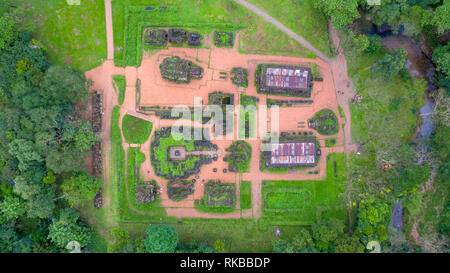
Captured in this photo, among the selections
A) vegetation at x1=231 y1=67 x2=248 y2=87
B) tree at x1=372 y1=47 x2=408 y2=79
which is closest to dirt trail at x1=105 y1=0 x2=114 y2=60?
vegetation at x1=231 y1=67 x2=248 y2=87

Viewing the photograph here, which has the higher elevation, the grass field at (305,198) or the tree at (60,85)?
the tree at (60,85)

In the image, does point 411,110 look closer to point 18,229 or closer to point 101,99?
point 101,99

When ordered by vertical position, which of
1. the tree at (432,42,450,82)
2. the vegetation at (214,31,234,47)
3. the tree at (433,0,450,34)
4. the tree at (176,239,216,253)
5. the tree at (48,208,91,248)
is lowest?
the tree at (176,239,216,253)

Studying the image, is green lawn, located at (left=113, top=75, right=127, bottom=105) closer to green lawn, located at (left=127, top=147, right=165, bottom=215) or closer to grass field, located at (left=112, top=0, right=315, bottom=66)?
grass field, located at (left=112, top=0, right=315, bottom=66)

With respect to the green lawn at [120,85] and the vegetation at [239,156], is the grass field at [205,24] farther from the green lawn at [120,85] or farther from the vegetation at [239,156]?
the vegetation at [239,156]

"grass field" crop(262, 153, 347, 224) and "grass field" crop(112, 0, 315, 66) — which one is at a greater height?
"grass field" crop(112, 0, 315, 66)

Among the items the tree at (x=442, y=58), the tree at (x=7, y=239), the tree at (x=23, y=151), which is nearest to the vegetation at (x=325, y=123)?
the tree at (x=442, y=58)

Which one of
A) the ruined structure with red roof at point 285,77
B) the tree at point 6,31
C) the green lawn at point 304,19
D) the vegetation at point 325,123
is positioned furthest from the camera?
the green lawn at point 304,19
